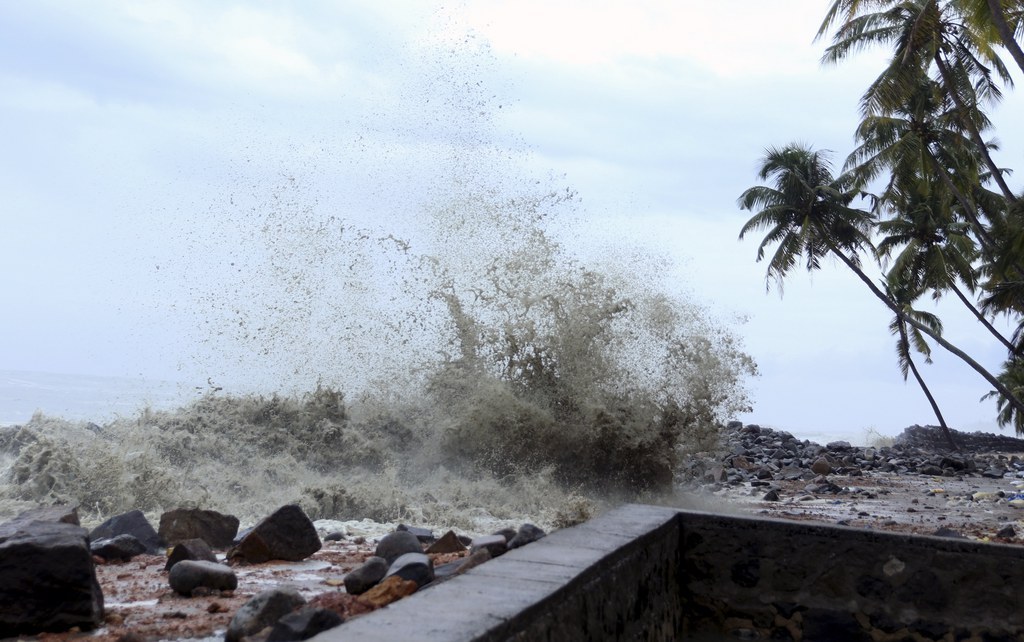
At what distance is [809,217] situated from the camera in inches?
1049

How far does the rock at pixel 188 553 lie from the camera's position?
4.28 metres

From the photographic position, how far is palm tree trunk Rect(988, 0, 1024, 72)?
50.5ft

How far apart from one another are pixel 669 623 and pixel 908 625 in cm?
102

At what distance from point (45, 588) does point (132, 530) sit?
7.19 feet

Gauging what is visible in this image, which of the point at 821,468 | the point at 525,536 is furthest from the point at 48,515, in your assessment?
the point at 821,468

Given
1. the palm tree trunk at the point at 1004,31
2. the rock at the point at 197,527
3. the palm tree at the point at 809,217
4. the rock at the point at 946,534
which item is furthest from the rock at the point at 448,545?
the palm tree at the point at 809,217

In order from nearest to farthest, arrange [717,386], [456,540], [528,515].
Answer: [456,540] → [528,515] → [717,386]

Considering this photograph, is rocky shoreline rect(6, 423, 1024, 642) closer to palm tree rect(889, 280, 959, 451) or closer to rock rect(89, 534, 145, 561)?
rock rect(89, 534, 145, 561)

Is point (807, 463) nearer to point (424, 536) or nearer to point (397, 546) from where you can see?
point (424, 536)

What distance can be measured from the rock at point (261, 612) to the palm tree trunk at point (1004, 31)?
16.4 metres

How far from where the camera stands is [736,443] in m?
21.2

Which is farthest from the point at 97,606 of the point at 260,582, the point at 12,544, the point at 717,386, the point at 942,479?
the point at 942,479

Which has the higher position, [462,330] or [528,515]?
[462,330]

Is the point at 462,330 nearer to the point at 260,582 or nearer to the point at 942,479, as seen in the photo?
the point at 260,582
